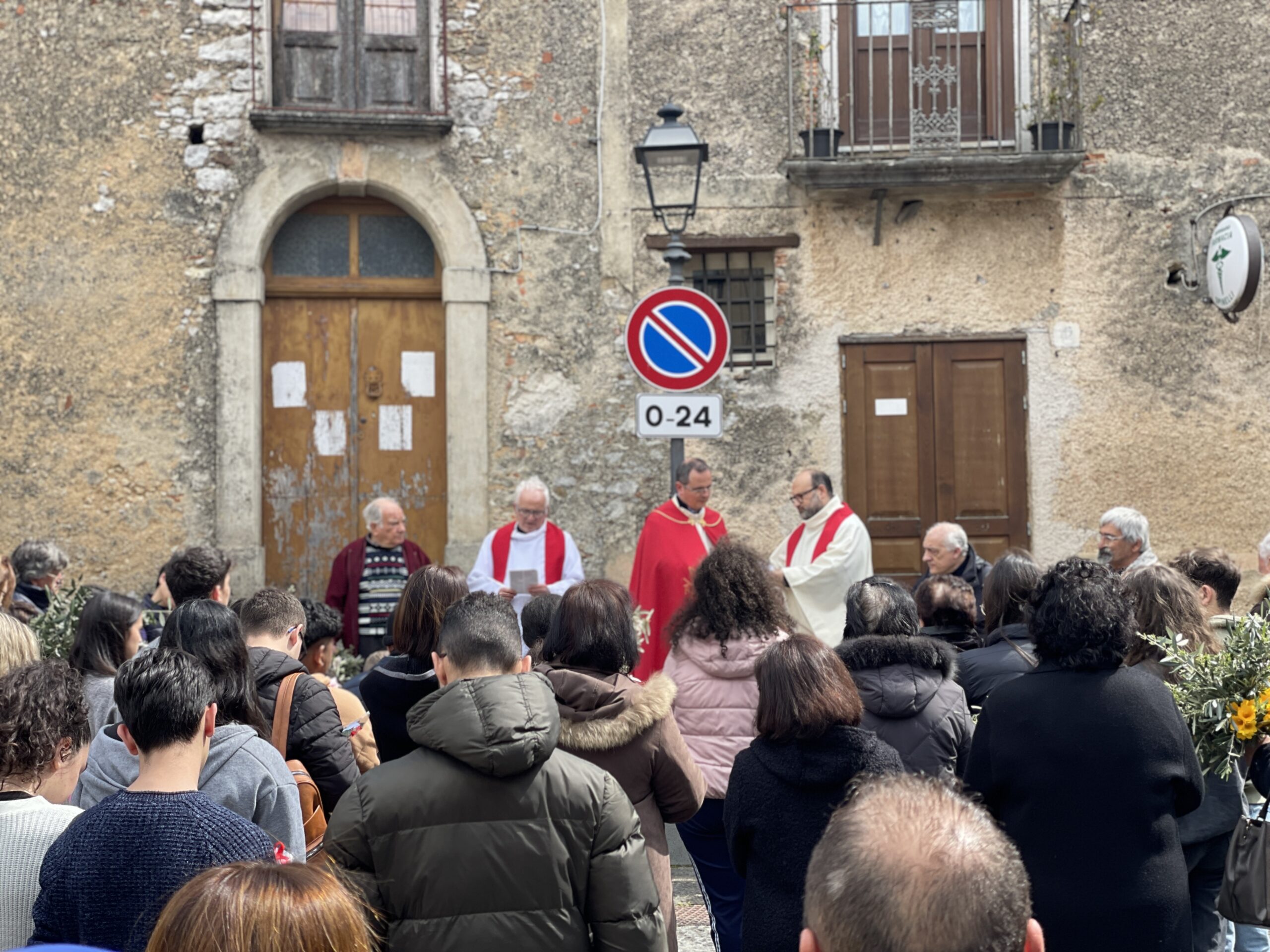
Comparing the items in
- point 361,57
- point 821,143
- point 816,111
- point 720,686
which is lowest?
point 720,686

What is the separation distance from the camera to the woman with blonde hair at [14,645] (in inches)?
147

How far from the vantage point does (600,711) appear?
3.68 m

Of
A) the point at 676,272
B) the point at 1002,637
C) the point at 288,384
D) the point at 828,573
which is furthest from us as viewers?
the point at 288,384

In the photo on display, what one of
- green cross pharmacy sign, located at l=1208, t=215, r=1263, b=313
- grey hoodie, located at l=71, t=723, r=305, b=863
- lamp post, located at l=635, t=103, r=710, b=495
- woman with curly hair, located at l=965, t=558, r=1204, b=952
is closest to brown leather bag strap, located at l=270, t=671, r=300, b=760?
grey hoodie, located at l=71, t=723, r=305, b=863

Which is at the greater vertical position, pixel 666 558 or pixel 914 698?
pixel 666 558

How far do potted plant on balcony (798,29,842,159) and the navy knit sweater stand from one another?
8.55 m

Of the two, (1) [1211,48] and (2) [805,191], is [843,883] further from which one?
(1) [1211,48]

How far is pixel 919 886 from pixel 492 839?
149cm

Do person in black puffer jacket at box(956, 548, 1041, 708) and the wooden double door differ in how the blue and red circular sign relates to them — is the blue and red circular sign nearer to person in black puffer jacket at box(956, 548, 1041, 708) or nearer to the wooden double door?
person in black puffer jacket at box(956, 548, 1041, 708)

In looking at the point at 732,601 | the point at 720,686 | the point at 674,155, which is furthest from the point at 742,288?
the point at 720,686

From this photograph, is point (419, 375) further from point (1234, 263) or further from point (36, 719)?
point (36, 719)

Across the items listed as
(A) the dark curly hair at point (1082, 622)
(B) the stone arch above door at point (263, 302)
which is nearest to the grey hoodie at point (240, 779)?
(A) the dark curly hair at point (1082, 622)

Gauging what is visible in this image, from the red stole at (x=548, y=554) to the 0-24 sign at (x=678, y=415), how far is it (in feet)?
4.79

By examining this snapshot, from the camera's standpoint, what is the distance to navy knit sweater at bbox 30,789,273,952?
102 inches
